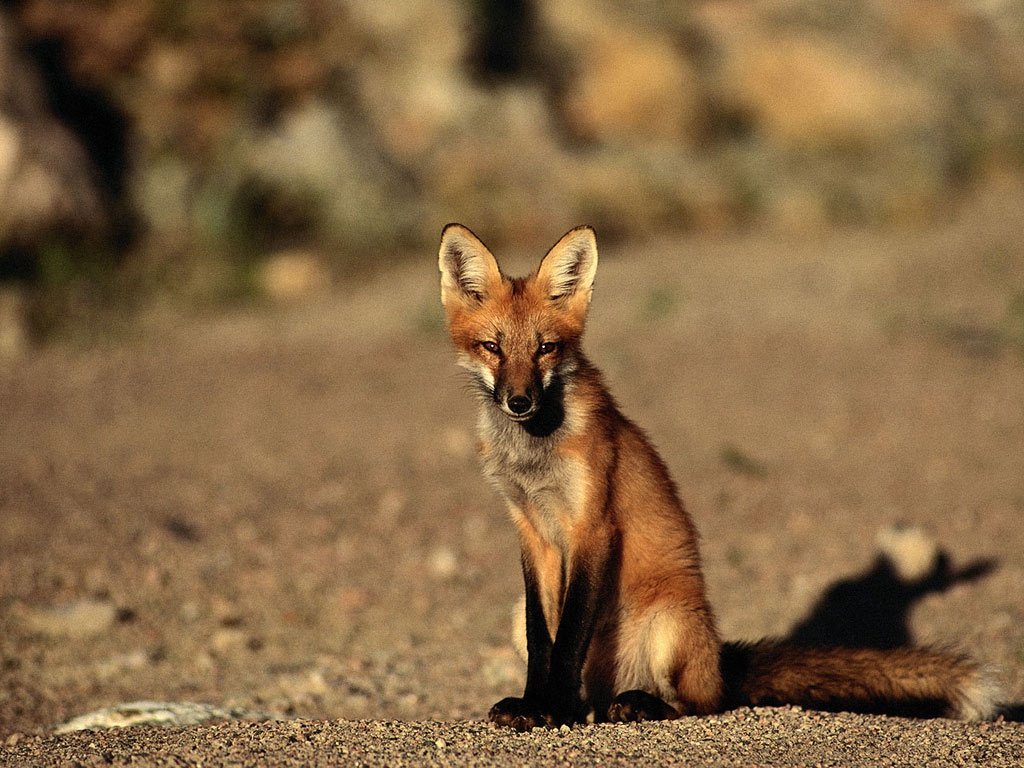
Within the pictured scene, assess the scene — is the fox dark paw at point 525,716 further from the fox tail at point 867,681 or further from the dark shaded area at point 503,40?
the dark shaded area at point 503,40

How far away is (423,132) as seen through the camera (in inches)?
553

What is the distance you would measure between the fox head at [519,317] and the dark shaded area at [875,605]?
2.19 metres

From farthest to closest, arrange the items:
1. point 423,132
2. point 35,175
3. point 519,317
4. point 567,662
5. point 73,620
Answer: point 423,132 → point 35,175 → point 73,620 → point 519,317 → point 567,662

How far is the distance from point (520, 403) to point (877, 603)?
9.92 feet

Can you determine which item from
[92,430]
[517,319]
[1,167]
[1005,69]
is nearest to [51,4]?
[1,167]

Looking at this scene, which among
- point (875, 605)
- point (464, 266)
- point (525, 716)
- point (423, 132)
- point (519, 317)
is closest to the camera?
point (525, 716)

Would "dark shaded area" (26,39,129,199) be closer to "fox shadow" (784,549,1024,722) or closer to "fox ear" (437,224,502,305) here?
"fox ear" (437,224,502,305)

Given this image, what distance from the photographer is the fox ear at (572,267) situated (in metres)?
4.19

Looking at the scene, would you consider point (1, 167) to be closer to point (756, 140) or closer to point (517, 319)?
point (517, 319)

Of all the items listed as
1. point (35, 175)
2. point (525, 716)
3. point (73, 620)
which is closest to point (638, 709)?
point (525, 716)

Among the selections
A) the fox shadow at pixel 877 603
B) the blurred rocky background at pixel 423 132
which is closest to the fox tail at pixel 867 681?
the fox shadow at pixel 877 603

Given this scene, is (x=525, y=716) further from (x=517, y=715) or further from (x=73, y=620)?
(x=73, y=620)

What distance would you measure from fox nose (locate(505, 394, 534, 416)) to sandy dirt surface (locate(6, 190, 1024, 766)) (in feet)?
3.60

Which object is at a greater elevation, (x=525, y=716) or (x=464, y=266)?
(x=464, y=266)
